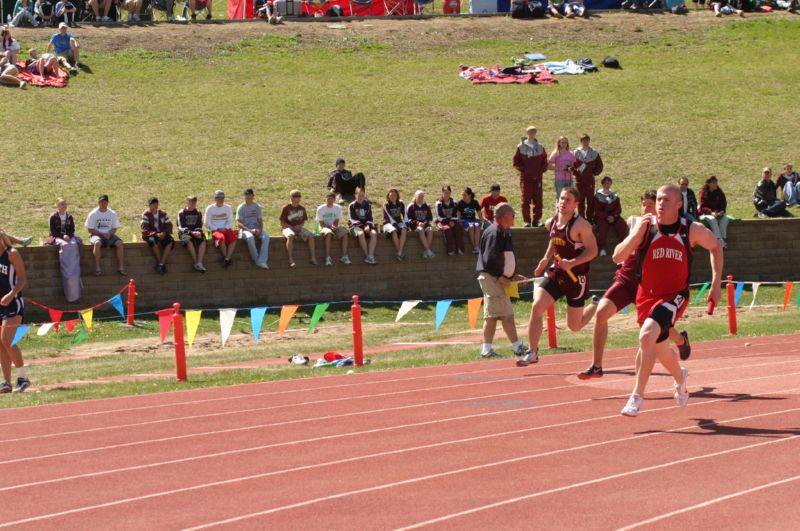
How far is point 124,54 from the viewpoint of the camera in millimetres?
38156

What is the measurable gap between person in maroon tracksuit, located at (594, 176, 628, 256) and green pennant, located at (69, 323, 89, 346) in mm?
10205

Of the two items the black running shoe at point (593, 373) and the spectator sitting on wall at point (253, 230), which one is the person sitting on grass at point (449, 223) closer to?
the spectator sitting on wall at point (253, 230)

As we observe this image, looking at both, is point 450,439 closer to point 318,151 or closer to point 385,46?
point 318,151

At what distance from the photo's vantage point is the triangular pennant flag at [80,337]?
19.6 m

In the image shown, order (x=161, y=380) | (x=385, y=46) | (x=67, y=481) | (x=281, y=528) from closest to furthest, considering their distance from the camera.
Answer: (x=281, y=528) < (x=67, y=481) < (x=161, y=380) < (x=385, y=46)

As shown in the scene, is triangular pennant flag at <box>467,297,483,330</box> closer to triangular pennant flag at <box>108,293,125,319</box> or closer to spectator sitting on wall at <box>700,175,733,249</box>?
triangular pennant flag at <box>108,293,125,319</box>

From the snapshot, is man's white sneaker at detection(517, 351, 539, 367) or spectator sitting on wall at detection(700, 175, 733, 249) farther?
spectator sitting on wall at detection(700, 175, 733, 249)

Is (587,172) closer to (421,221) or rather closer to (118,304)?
(421,221)

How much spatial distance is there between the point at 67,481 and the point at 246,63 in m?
31.2

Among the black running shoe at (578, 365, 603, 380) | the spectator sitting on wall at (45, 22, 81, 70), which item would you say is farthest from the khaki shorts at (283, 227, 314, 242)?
the spectator sitting on wall at (45, 22, 81, 70)

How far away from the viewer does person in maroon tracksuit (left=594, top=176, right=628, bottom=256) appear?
83.1ft

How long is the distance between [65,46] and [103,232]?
48.5ft

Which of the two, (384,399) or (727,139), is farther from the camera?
(727,139)

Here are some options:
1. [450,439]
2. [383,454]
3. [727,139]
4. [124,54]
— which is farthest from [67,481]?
[124,54]
